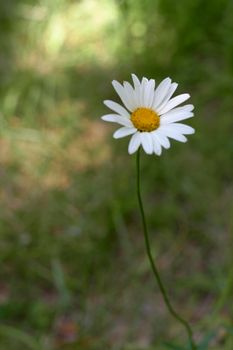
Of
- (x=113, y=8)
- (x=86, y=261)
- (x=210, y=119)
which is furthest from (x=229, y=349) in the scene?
(x=113, y=8)

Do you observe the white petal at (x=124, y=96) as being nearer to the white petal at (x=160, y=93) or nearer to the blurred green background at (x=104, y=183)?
the white petal at (x=160, y=93)

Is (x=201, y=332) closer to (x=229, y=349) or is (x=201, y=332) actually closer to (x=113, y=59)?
(x=229, y=349)

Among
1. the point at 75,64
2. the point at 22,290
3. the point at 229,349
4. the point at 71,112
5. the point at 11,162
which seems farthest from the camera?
the point at 75,64

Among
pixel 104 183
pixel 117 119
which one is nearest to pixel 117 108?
pixel 117 119

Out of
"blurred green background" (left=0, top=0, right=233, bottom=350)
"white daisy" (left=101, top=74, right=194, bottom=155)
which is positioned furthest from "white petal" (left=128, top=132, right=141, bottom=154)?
"blurred green background" (left=0, top=0, right=233, bottom=350)

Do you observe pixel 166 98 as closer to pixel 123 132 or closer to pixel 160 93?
pixel 160 93

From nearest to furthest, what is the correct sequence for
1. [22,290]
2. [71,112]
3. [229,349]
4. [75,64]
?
→ [229,349]
[22,290]
[71,112]
[75,64]

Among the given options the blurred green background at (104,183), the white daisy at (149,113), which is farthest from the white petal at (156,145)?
the blurred green background at (104,183)
